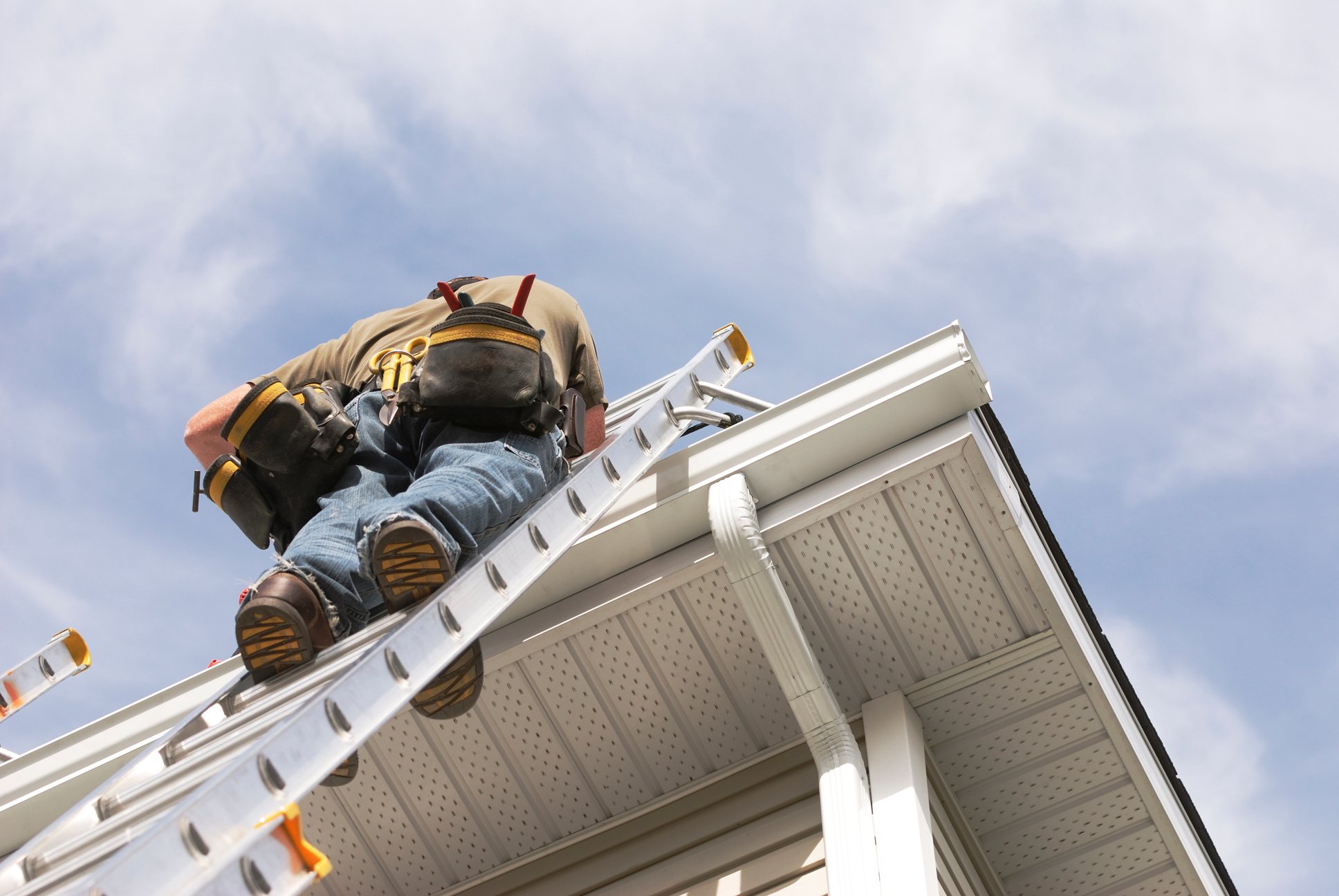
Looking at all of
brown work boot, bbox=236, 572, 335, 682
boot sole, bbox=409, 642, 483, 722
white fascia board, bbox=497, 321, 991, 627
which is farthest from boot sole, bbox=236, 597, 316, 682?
white fascia board, bbox=497, 321, 991, 627

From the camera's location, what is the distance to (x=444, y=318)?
3943mm

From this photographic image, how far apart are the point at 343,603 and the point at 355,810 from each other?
4.32 feet

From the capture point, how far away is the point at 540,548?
286cm

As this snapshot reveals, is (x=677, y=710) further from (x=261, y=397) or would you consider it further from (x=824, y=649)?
(x=261, y=397)

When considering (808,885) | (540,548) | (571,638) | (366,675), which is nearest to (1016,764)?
(808,885)

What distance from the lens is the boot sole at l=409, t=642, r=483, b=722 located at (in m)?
2.98

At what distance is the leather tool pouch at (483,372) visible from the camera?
3.19 metres

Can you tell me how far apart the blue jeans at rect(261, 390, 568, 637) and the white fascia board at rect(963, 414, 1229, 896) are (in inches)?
44.8

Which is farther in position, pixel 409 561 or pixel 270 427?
pixel 270 427

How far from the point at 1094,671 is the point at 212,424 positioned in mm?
2410

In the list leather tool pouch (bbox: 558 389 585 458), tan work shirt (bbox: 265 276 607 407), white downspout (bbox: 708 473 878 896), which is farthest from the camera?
tan work shirt (bbox: 265 276 607 407)

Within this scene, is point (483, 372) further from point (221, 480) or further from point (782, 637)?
point (782, 637)

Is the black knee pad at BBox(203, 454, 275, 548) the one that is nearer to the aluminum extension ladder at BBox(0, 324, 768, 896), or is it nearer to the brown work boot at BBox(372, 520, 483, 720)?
the aluminum extension ladder at BBox(0, 324, 768, 896)

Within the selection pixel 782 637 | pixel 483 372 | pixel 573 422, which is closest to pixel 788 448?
pixel 782 637
